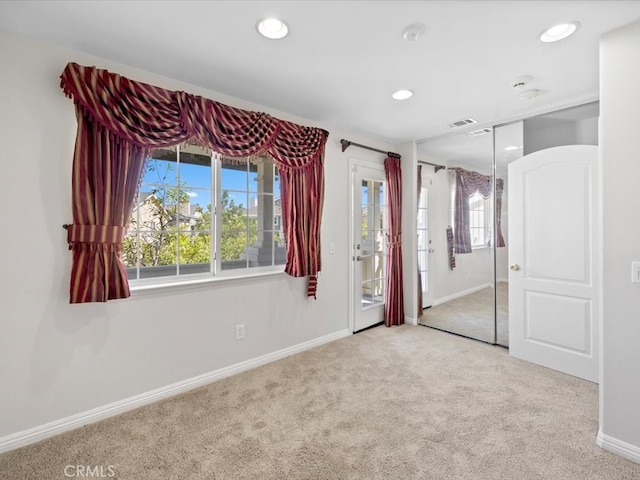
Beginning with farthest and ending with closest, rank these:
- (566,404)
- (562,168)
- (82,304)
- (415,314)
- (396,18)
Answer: (415,314) → (562,168) → (566,404) → (82,304) → (396,18)

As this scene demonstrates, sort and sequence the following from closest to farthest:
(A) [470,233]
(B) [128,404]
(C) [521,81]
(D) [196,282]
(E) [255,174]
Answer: (B) [128,404], (C) [521,81], (D) [196,282], (E) [255,174], (A) [470,233]

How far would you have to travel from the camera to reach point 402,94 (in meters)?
2.65

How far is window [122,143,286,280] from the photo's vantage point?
2.39 m

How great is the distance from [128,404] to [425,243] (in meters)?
3.62

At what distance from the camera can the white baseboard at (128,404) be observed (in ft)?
6.00

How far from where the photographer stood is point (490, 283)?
11.0 feet

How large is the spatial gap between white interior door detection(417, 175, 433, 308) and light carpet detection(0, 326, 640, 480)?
59.6 inches

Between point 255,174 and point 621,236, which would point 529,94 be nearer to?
point 621,236

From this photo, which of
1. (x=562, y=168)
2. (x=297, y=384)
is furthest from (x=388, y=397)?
(x=562, y=168)

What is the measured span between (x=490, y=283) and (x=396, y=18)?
9.14ft

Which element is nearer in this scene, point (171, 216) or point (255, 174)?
point (171, 216)

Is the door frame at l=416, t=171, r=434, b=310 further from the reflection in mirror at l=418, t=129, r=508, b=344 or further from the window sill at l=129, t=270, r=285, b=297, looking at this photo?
the window sill at l=129, t=270, r=285, b=297

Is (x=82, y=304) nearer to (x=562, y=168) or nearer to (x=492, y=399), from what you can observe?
(x=492, y=399)

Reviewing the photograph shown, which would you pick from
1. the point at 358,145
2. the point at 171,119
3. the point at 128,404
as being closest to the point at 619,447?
the point at 128,404
